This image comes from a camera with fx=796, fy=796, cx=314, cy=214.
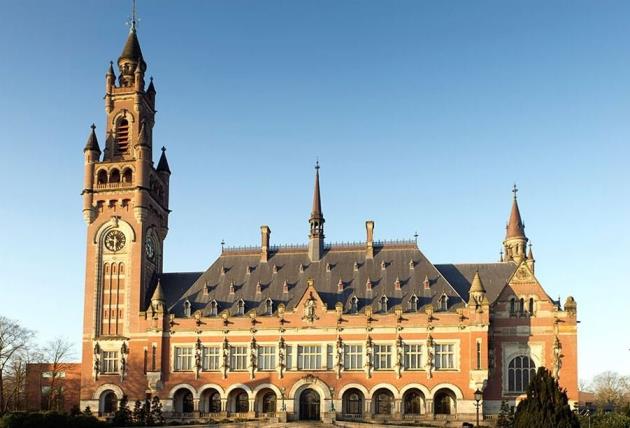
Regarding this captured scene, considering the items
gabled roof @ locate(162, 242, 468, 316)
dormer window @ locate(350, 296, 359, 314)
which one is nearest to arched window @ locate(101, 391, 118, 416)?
gabled roof @ locate(162, 242, 468, 316)

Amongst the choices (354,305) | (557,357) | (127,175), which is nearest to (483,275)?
(557,357)

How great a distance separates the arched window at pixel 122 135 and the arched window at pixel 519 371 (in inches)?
1843

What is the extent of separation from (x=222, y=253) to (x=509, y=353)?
3228cm

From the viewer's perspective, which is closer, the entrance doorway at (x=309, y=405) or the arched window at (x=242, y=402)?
the entrance doorway at (x=309, y=405)

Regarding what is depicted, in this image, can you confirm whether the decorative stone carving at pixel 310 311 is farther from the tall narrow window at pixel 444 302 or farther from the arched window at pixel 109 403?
the arched window at pixel 109 403

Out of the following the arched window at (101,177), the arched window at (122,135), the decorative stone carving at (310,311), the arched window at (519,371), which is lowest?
the arched window at (519,371)

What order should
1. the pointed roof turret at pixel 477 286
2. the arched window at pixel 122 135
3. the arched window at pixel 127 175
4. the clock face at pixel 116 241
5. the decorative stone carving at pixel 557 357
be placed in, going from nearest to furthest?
the decorative stone carving at pixel 557 357
the pointed roof turret at pixel 477 286
the clock face at pixel 116 241
the arched window at pixel 127 175
the arched window at pixel 122 135

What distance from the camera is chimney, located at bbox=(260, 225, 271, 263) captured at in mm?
85938

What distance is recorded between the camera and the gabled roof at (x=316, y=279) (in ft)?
262

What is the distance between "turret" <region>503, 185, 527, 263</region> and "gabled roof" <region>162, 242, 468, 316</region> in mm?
13513

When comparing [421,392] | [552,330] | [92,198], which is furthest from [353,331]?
[92,198]

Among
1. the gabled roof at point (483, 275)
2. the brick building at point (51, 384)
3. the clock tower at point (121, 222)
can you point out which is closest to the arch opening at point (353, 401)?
the gabled roof at point (483, 275)

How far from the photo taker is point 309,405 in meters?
78.6

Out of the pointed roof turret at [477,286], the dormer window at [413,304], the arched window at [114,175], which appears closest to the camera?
the pointed roof turret at [477,286]
